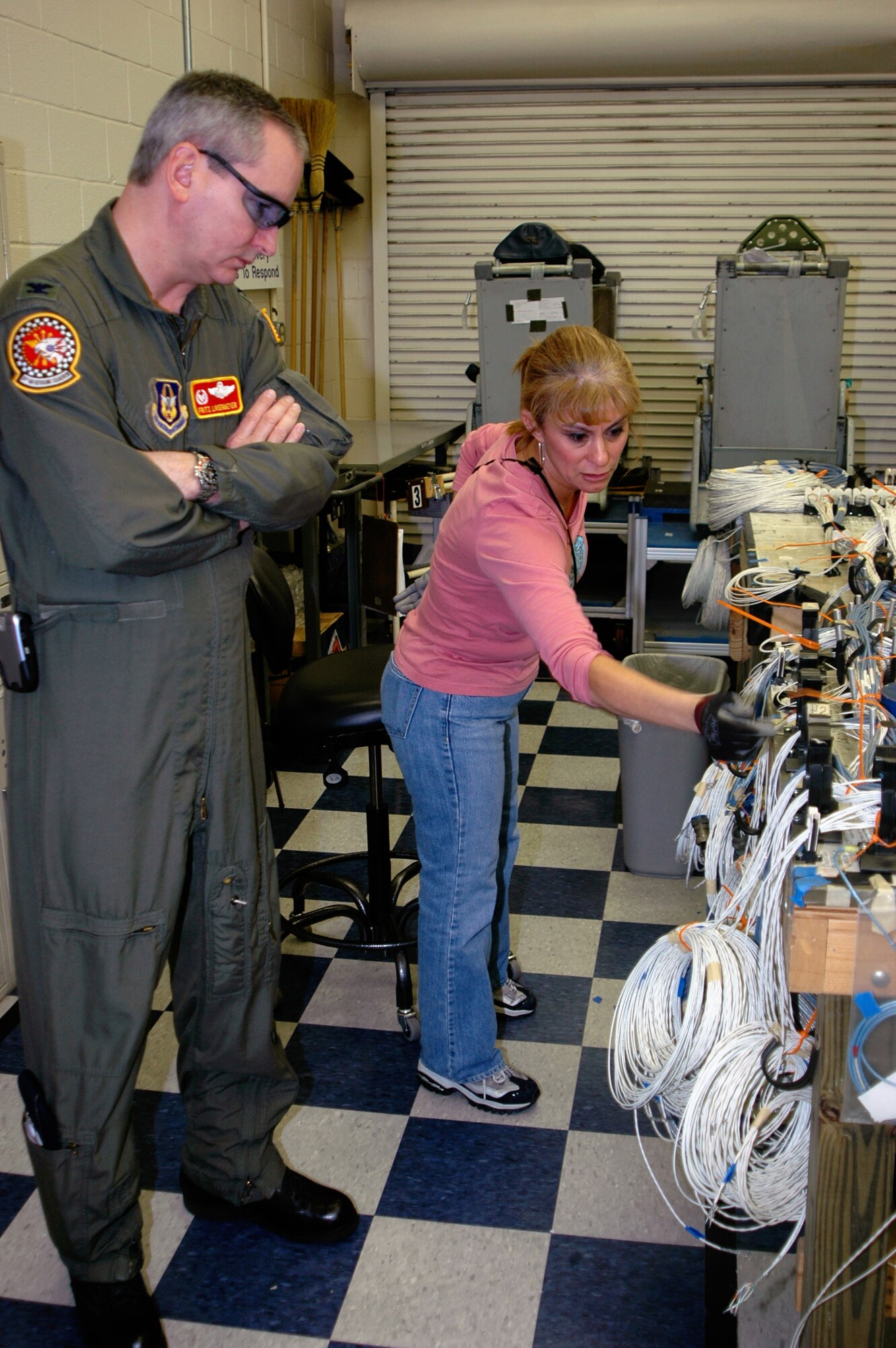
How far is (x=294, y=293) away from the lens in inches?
209

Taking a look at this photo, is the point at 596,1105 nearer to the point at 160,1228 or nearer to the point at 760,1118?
the point at 760,1118

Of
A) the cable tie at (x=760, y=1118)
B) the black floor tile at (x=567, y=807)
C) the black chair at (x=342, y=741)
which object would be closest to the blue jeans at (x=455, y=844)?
the black chair at (x=342, y=741)

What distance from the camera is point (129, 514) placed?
144cm

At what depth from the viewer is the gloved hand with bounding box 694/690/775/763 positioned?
1.27 meters

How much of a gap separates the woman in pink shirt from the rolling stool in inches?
10.4

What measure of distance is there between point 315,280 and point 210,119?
13.7 feet

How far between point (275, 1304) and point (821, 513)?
232cm

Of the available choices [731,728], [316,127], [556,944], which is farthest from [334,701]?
[316,127]

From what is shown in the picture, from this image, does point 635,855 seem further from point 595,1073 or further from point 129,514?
point 129,514

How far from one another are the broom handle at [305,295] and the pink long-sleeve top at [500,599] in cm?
339

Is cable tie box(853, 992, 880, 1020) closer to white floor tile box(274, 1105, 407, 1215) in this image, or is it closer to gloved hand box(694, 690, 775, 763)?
gloved hand box(694, 690, 775, 763)

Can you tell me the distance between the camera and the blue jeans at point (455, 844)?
2.00 m

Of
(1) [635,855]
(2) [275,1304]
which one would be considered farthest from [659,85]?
(2) [275,1304]

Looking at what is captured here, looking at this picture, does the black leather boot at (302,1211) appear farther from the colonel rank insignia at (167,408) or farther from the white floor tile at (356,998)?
the colonel rank insignia at (167,408)
